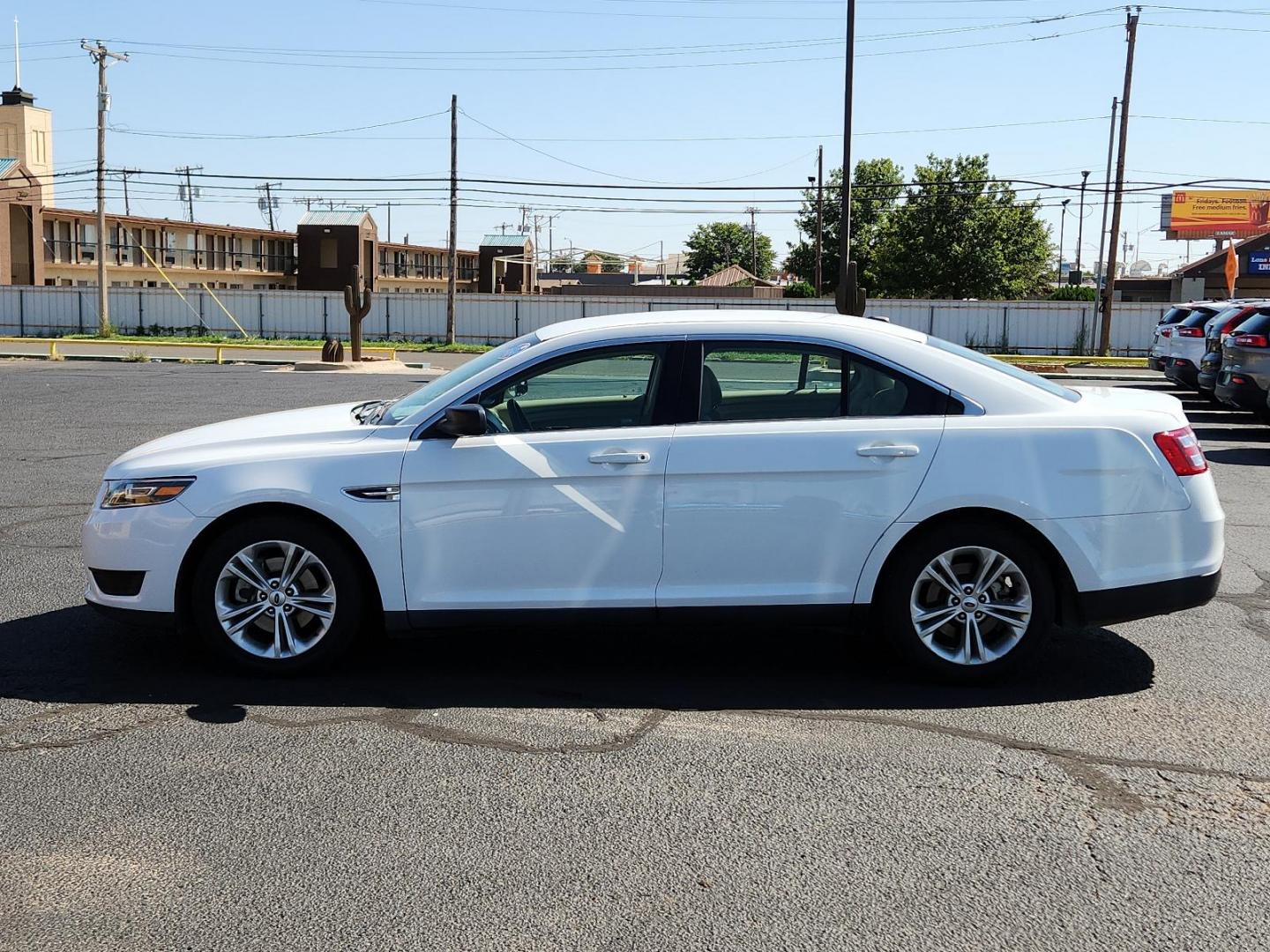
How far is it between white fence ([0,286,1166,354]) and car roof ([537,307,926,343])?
4006 cm

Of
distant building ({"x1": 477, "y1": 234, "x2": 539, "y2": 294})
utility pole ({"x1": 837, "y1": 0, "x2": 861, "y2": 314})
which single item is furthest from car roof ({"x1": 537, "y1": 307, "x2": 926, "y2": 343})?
distant building ({"x1": 477, "y1": 234, "x2": 539, "y2": 294})

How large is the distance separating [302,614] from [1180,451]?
3.96 meters

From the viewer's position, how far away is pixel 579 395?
567 cm

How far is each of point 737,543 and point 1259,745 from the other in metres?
2.19

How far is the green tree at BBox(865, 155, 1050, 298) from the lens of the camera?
7369 centimetres

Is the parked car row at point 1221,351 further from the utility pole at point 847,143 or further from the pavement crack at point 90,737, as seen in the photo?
the pavement crack at point 90,737

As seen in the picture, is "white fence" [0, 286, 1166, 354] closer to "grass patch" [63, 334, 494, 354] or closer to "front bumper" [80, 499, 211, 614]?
"grass patch" [63, 334, 494, 354]

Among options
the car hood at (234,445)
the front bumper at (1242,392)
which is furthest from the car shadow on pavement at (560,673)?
Result: the front bumper at (1242,392)

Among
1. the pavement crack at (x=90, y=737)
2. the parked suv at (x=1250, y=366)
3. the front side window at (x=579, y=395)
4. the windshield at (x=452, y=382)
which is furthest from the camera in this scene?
the parked suv at (x=1250, y=366)

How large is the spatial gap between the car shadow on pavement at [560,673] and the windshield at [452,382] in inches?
40.6

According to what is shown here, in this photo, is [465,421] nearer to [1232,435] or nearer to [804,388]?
[804,388]

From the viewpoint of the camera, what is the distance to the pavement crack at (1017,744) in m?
4.58

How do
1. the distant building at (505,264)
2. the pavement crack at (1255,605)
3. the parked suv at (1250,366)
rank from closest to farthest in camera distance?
the pavement crack at (1255,605) → the parked suv at (1250,366) → the distant building at (505,264)

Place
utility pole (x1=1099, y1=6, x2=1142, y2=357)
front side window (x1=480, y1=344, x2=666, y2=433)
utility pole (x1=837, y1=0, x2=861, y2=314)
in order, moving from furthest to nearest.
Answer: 1. utility pole (x1=1099, y1=6, x2=1142, y2=357)
2. utility pole (x1=837, y1=0, x2=861, y2=314)
3. front side window (x1=480, y1=344, x2=666, y2=433)
